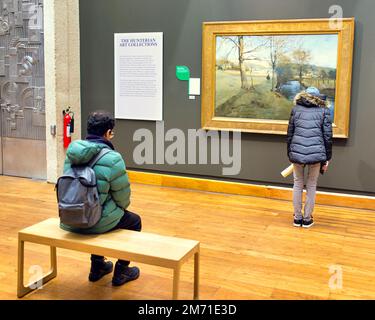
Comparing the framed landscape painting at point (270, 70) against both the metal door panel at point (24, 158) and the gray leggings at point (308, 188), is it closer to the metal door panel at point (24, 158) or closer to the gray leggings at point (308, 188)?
the gray leggings at point (308, 188)

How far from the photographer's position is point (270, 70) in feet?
20.4

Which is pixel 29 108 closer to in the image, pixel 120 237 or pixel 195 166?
pixel 195 166

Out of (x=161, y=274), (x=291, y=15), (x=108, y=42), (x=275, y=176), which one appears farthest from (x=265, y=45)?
(x=161, y=274)

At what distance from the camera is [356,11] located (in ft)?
18.8

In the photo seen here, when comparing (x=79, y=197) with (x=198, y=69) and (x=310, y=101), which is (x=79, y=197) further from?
(x=198, y=69)

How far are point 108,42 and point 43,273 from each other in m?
4.16

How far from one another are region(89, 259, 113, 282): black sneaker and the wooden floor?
0.05 metres

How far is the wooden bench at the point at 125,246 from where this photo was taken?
3035mm

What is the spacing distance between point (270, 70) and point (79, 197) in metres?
3.79
